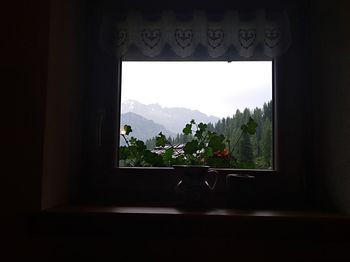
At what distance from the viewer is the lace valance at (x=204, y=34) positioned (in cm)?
138

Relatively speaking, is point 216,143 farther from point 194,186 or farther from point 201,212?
point 201,212

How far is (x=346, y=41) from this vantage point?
112 centimetres

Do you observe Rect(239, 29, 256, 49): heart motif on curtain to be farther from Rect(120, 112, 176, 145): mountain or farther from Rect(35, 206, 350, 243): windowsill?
Rect(35, 206, 350, 243): windowsill

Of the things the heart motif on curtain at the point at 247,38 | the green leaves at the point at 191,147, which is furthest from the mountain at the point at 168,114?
the heart motif on curtain at the point at 247,38

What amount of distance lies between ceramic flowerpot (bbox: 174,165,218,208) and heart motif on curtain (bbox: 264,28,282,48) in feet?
1.96

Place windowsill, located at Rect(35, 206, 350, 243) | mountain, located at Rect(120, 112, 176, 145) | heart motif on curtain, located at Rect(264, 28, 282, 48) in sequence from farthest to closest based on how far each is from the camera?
mountain, located at Rect(120, 112, 176, 145), heart motif on curtain, located at Rect(264, 28, 282, 48), windowsill, located at Rect(35, 206, 350, 243)

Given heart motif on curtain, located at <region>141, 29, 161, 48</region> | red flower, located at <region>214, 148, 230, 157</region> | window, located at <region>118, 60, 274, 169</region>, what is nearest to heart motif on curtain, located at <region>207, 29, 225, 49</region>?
window, located at <region>118, 60, 274, 169</region>

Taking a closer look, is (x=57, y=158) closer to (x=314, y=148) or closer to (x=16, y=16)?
(x=16, y=16)

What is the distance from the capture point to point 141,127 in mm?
1500

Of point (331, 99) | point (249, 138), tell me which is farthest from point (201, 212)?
point (331, 99)

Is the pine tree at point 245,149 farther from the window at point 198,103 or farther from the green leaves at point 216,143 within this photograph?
the green leaves at point 216,143

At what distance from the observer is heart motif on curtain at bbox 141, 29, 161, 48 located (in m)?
1.39

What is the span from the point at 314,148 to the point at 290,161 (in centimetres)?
11

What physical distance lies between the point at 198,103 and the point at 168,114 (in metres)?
0.15
